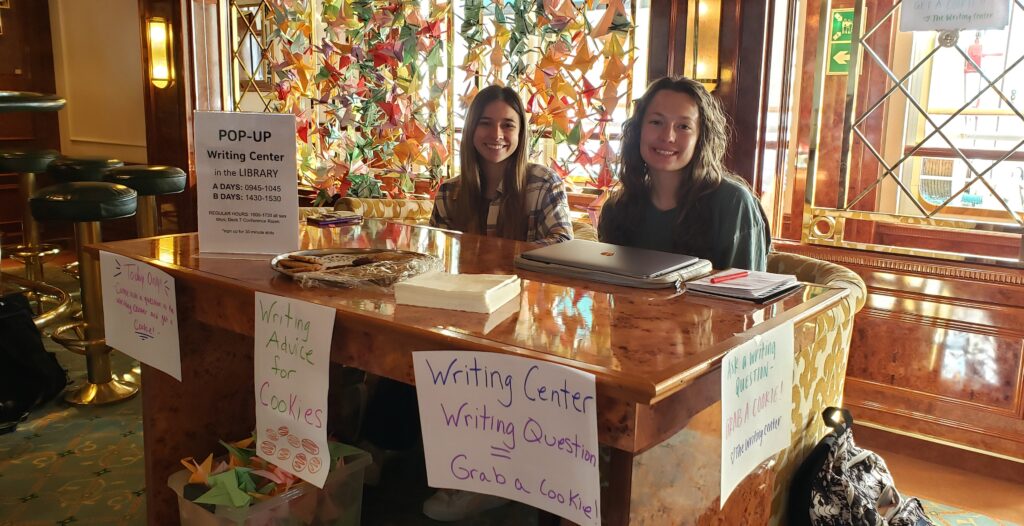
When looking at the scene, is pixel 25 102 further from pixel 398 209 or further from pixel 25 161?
pixel 25 161

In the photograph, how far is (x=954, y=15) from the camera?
108 inches

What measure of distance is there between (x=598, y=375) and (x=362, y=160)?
3358 millimetres

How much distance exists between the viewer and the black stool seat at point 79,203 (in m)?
3.12

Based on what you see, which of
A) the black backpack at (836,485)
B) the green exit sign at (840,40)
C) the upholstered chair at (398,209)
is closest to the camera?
the black backpack at (836,485)

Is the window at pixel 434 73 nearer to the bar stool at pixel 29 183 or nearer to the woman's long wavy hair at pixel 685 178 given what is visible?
the woman's long wavy hair at pixel 685 178

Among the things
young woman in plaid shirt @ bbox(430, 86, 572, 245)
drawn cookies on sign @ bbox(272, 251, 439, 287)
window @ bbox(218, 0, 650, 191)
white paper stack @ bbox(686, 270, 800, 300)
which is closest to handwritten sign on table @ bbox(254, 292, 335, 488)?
drawn cookies on sign @ bbox(272, 251, 439, 287)

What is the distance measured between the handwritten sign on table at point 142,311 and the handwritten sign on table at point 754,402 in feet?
3.72

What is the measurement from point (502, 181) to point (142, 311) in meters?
1.45

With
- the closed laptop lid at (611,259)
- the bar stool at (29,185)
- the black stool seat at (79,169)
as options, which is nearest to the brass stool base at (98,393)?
the black stool seat at (79,169)

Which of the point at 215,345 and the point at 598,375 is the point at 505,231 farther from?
A: the point at 598,375

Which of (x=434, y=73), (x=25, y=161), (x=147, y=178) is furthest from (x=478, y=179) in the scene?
(x=25, y=161)

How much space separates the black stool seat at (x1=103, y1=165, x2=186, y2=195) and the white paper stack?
3.08 meters

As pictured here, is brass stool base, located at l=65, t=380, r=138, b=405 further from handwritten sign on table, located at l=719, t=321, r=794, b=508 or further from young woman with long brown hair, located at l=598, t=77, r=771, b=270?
handwritten sign on table, located at l=719, t=321, r=794, b=508

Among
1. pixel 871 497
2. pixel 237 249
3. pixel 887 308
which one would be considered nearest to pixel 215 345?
pixel 237 249
